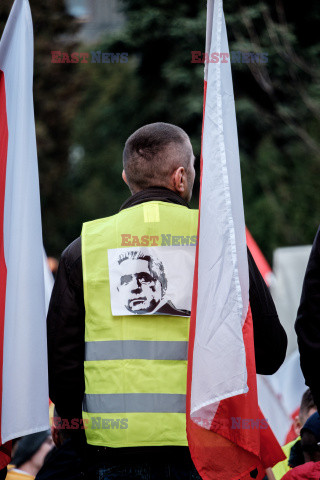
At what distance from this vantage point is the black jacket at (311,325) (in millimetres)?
2516

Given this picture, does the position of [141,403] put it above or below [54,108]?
below

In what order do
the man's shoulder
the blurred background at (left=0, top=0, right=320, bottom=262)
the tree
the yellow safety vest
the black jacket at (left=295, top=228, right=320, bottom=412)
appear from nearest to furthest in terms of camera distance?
the black jacket at (left=295, top=228, right=320, bottom=412) < the yellow safety vest < the man's shoulder < the blurred background at (left=0, top=0, right=320, bottom=262) < the tree

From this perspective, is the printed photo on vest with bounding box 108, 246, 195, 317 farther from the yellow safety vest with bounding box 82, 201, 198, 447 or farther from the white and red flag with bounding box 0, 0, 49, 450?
the white and red flag with bounding box 0, 0, 49, 450

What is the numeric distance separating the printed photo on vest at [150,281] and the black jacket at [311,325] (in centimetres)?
43

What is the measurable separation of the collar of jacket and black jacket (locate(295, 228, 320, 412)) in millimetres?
599

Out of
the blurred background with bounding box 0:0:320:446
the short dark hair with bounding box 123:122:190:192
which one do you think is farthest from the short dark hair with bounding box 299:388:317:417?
the blurred background with bounding box 0:0:320:446

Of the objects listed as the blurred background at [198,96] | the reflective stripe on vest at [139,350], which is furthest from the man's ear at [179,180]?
the blurred background at [198,96]

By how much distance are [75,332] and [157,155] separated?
76cm

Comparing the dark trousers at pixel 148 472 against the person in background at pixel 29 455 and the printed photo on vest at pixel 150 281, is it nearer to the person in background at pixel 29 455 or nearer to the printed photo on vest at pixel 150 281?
the printed photo on vest at pixel 150 281

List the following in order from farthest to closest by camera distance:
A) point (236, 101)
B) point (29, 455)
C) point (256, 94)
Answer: point (256, 94) → point (236, 101) → point (29, 455)

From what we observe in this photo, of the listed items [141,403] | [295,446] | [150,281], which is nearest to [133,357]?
[141,403]

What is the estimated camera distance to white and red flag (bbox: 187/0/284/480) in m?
2.54

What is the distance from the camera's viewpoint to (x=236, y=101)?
15.9 m

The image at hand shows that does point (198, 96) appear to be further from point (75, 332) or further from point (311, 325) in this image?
point (311, 325)
